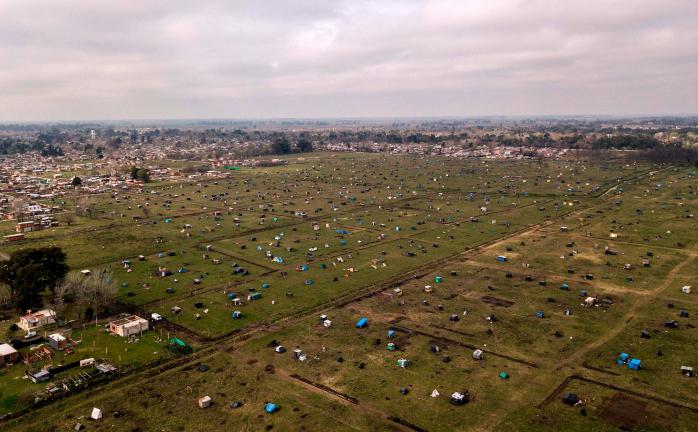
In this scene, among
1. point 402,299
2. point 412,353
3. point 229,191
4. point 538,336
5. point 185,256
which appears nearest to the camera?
point 412,353

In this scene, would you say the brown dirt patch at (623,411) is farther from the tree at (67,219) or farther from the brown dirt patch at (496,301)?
the tree at (67,219)

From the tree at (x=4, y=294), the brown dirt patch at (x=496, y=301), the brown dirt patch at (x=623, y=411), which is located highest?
the tree at (x=4, y=294)

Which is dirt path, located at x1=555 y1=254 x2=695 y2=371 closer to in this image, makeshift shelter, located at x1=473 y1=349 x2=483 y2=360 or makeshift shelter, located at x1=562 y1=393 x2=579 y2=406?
makeshift shelter, located at x1=562 y1=393 x2=579 y2=406

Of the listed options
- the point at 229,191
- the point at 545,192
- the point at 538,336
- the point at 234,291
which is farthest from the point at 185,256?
the point at 545,192

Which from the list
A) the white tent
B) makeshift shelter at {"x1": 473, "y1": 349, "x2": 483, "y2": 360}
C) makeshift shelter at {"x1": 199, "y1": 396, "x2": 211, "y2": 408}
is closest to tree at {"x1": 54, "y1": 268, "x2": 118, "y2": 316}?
the white tent

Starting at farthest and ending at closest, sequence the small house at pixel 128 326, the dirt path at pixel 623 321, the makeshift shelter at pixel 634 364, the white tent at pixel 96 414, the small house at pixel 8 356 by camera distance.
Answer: the small house at pixel 128 326, the dirt path at pixel 623 321, the small house at pixel 8 356, the makeshift shelter at pixel 634 364, the white tent at pixel 96 414

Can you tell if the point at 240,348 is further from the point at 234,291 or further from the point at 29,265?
the point at 29,265

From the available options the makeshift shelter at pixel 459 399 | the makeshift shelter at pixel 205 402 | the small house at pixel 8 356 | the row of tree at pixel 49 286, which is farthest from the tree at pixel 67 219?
the makeshift shelter at pixel 459 399
